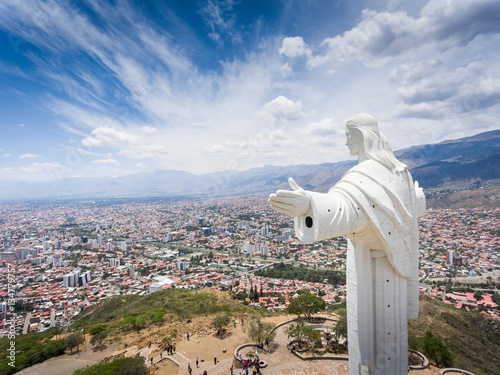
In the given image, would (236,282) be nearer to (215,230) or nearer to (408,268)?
(408,268)

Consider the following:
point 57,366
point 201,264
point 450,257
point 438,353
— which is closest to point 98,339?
point 57,366

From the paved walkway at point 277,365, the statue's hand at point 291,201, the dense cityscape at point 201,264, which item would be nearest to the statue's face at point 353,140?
the statue's hand at point 291,201

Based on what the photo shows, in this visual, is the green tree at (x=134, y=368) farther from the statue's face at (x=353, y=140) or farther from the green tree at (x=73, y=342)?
the statue's face at (x=353, y=140)

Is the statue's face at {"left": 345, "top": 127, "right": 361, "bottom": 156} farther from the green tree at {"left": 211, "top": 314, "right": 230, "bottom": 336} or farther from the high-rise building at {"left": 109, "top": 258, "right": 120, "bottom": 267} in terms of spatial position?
the high-rise building at {"left": 109, "top": 258, "right": 120, "bottom": 267}

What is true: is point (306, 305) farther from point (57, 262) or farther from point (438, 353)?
point (57, 262)

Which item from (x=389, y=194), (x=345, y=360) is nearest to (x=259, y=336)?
(x=345, y=360)

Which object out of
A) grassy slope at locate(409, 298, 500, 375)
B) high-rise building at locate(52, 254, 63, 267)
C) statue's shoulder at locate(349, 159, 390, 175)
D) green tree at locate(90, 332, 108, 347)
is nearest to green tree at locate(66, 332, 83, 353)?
green tree at locate(90, 332, 108, 347)
